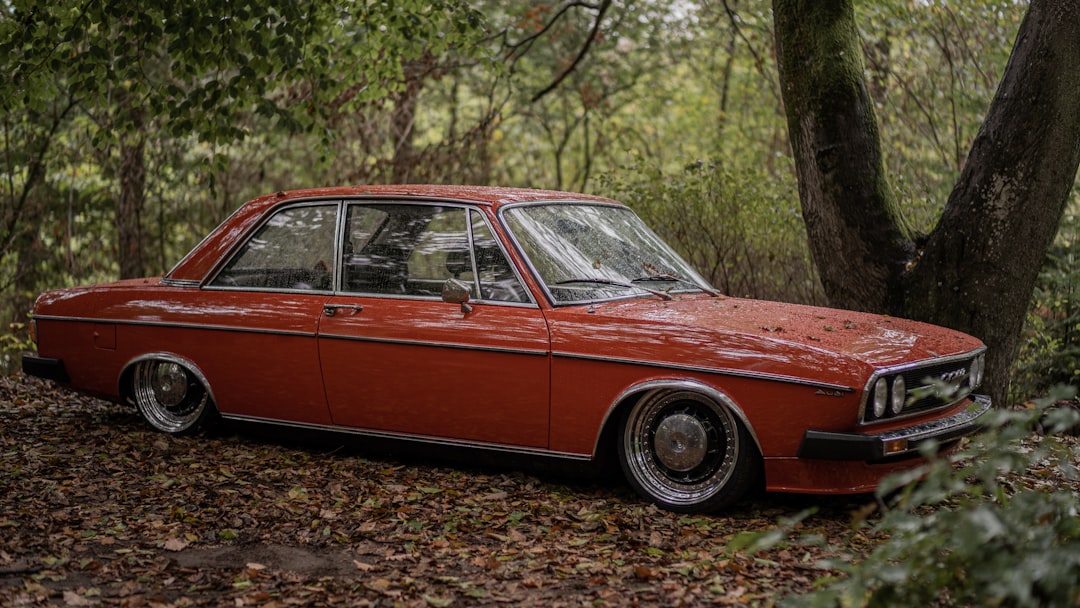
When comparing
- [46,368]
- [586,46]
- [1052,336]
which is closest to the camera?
[46,368]

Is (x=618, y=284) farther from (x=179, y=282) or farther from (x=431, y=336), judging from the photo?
(x=179, y=282)

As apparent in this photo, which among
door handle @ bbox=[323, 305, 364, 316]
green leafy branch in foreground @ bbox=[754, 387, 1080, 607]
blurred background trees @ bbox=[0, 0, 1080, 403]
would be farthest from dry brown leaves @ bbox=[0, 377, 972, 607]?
blurred background trees @ bbox=[0, 0, 1080, 403]

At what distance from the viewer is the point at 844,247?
7.18 m

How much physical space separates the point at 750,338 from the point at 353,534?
2144 mm

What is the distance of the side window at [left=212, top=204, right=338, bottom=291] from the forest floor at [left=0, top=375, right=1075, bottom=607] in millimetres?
1090

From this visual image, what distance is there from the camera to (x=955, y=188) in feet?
22.3

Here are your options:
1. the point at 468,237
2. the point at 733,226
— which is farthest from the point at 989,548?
the point at 733,226

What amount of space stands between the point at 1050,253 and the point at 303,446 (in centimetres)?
672

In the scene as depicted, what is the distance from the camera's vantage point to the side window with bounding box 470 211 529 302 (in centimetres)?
572

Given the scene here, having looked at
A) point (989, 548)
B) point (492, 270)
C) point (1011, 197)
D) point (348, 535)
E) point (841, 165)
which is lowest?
point (348, 535)

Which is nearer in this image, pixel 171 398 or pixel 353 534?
pixel 353 534

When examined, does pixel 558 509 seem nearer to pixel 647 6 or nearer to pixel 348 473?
pixel 348 473

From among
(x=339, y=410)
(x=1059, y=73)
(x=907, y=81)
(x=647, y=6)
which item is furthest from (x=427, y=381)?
(x=647, y=6)

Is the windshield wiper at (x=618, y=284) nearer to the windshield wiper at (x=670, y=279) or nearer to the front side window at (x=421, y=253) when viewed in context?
the windshield wiper at (x=670, y=279)
